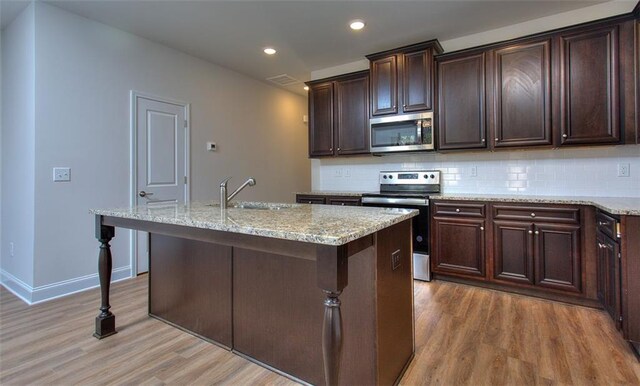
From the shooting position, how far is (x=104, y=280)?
7.32ft

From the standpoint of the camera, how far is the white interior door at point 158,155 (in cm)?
354

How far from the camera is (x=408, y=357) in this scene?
1.86 m

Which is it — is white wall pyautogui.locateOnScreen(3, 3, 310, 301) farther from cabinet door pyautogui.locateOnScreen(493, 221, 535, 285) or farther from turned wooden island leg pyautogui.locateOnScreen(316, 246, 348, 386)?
cabinet door pyautogui.locateOnScreen(493, 221, 535, 285)

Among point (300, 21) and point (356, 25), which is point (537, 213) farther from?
point (300, 21)

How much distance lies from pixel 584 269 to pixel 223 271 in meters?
2.79

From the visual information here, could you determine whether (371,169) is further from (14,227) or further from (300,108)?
(14,227)

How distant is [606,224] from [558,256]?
1.89 ft

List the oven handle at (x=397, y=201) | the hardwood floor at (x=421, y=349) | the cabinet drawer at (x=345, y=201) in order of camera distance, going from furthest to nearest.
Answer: the cabinet drawer at (x=345, y=201), the oven handle at (x=397, y=201), the hardwood floor at (x=421, y=349)

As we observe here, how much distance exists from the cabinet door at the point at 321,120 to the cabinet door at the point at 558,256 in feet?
8.21

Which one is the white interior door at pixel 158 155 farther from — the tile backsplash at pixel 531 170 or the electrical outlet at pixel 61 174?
the tile backsplash at pixel 531 170

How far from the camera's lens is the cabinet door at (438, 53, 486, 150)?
10.7 feet

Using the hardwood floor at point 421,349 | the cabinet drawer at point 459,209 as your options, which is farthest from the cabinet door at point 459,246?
the hardwood floor at point 421,349

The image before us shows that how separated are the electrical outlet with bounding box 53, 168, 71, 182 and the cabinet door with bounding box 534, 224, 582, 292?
4.18 metres

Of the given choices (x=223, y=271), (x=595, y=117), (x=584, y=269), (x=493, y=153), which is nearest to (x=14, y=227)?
(x=223, y=271)
